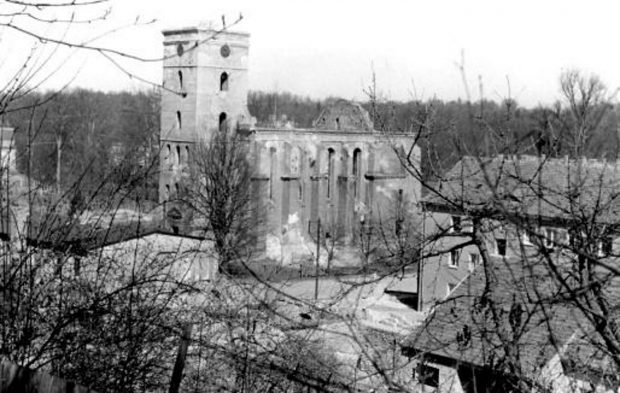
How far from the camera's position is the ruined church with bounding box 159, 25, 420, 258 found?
1307 inches

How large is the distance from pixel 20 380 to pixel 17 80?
2.03 m

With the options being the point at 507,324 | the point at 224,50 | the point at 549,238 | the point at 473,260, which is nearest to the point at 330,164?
the point at 224,50

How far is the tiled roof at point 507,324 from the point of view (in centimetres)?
480

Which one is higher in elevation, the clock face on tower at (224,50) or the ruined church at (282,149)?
the clock face on tower at (224,50)

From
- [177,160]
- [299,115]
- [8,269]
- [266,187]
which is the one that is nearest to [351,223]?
[266,187]

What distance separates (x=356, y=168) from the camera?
118 feet

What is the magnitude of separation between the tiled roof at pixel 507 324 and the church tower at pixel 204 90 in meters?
19.1

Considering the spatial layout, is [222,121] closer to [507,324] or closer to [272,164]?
[272,164]

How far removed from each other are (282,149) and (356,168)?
4.09m

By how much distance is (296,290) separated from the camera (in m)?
28.6

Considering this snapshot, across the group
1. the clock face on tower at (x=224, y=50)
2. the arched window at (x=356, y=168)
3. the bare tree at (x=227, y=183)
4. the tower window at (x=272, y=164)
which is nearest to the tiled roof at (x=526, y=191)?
the bare tree at (x=227, y=183)

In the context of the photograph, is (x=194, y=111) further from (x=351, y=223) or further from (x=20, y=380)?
(x=20, y=380)

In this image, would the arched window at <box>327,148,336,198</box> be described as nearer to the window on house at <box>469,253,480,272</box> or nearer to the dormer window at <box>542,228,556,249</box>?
the window on house at <box>469,253,480,272</box>

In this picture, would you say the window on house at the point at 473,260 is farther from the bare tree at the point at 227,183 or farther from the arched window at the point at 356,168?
the arched window at the point at 356,168
